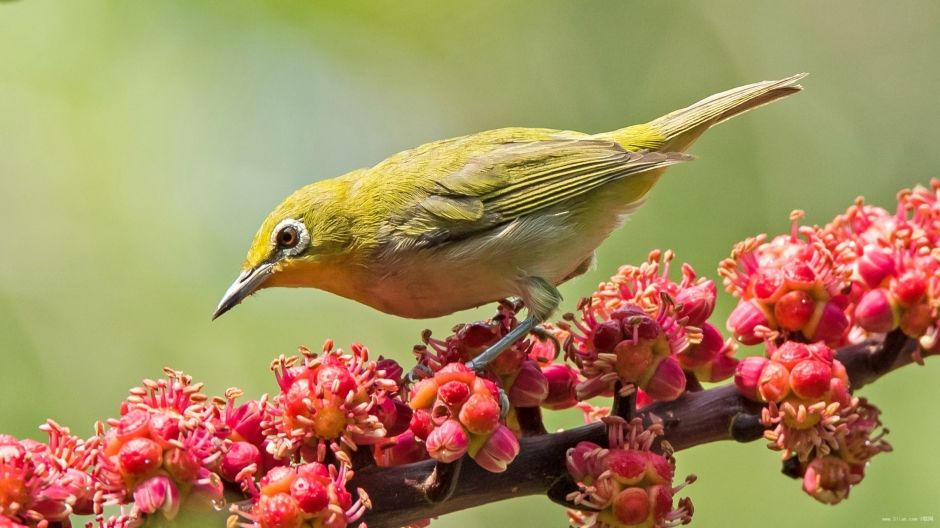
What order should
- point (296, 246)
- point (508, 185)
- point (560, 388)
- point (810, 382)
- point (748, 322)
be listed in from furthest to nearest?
point (508, 185) < point (296, 246) < point (748, 322) < point (560, 388) < point (810, 382)

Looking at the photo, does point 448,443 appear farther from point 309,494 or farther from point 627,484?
point 627,484

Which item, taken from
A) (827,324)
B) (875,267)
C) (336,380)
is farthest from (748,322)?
(336,380)

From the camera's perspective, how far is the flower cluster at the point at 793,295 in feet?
11.3

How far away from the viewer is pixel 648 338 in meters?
3.27

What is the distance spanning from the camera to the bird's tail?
5086 mm

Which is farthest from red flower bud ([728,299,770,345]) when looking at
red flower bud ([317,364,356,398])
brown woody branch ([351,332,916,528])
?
red flower bud ([317,364,356,398])

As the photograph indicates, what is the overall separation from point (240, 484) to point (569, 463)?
899 mm

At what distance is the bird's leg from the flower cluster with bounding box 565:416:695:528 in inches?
15.1

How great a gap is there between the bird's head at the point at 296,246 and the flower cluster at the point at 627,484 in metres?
2.00

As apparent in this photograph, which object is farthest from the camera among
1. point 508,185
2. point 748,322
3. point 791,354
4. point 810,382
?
point 508,185

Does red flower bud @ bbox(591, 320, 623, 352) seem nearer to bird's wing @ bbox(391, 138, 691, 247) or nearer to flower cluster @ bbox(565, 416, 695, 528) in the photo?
flower cluster @ bbox(565, 416, 695, 528)

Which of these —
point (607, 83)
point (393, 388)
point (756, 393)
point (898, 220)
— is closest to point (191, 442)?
point (393, 388)

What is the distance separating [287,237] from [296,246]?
0.06 m

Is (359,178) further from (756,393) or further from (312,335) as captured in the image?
(756,393)
